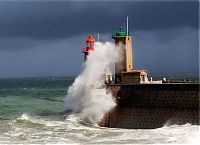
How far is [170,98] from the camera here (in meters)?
30.1

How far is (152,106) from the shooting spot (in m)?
30.9

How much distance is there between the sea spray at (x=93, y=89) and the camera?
33594 millimetres

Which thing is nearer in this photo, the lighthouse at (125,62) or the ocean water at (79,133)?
the ocean water at (79,133)

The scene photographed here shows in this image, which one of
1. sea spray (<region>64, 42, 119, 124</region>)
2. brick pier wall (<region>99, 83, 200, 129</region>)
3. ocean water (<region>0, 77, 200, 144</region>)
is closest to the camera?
ocean water (<region>0, 77, 200, 144</region>)

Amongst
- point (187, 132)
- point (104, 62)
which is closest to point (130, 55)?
point (104, 62)

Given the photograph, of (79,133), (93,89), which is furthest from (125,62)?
(79,133)

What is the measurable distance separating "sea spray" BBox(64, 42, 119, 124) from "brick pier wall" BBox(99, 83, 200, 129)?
70 cm

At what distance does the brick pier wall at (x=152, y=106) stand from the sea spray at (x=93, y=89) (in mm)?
703

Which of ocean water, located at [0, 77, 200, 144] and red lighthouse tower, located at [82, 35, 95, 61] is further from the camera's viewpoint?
red lighthouse tower, located at [82, 35, 95, 61]

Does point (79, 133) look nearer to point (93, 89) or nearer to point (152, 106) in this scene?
point (152, 106)

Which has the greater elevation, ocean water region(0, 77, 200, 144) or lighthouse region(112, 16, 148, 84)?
lighthouse region(112, 16, 148, 84)

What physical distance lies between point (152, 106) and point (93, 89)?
5.28m

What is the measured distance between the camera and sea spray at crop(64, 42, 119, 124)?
3359cm

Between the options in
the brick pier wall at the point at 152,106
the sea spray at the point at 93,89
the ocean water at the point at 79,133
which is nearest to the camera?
the ocean water at the point at 79,133
